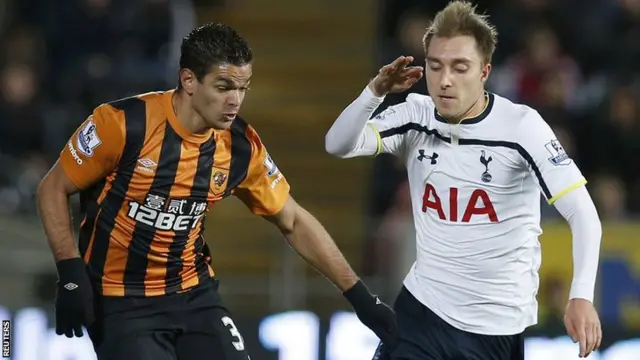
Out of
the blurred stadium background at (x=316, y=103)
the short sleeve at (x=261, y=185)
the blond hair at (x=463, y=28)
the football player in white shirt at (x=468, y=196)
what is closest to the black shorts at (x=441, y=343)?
the football player in white shirt at (x=468, y=196)

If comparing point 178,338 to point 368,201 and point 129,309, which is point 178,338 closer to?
point 129,309

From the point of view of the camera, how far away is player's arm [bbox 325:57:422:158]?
573 centimetres

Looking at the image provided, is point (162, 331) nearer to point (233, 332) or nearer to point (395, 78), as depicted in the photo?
point (233, 332)

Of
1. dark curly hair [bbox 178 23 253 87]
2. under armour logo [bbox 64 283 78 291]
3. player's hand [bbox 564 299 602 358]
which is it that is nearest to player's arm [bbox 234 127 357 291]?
dark curly hair [bbox 178 23 253 87]

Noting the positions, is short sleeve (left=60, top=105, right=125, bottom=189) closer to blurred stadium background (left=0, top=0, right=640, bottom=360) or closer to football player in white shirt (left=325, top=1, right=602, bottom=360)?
football player in white shirt (left=325, top=1, right=602, bottom=360)

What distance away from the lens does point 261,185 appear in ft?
19.6

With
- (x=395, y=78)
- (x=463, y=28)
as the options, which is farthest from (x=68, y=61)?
(x=463, y=28)

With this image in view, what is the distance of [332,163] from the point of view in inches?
508

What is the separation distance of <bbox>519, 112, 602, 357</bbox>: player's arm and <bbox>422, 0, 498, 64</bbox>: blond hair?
13.3 inches

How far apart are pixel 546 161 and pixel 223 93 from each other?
4.18ft

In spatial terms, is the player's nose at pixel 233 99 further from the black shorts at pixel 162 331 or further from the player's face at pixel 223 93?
the black shorts at pixel 162 331

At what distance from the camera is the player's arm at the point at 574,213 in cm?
518

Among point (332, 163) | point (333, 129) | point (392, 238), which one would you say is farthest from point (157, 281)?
point (332, 163)

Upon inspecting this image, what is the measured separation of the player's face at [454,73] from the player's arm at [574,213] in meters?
0.25
